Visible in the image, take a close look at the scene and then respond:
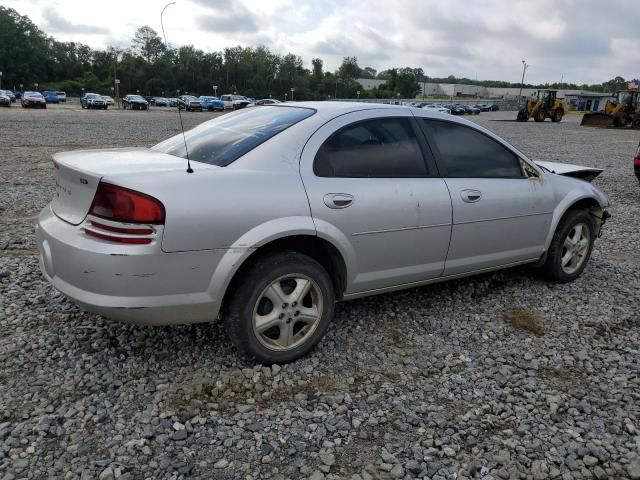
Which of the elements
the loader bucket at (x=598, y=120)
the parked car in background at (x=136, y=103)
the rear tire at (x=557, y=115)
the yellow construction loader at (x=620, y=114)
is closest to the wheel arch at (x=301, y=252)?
the yellow construction loader at (x=620, y=114)

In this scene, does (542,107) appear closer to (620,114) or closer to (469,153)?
(620,114)

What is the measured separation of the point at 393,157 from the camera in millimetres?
3621

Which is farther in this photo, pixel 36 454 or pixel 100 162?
pixel 100 162

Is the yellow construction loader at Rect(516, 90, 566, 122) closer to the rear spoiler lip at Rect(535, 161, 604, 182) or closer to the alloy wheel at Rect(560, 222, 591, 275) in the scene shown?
the rear spoiler lip at Rect(535, 161, 604, 182)

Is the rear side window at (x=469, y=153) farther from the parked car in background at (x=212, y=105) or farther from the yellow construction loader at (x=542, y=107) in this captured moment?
the parked car in background at (x=212, y=105)

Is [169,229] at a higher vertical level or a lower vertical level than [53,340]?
higher

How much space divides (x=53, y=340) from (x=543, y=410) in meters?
3.04

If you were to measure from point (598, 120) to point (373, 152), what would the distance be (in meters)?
37.9

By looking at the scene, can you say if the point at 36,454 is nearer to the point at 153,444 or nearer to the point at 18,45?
the point at 153,444

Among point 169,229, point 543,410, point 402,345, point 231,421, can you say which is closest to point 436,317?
point 402,345

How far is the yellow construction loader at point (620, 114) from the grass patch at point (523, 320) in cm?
3622

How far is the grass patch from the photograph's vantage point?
3990mm

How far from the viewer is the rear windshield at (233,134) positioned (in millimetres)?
3254

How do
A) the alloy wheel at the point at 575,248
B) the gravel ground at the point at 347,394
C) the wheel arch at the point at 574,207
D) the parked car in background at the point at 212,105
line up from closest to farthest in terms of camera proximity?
the gravel ground at the point at 347,394 < the wheel arch at the point at 574,207 < the alloy wheel at the point at 575,248 < the parked car in background at the point at 212,105
